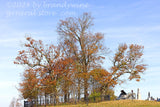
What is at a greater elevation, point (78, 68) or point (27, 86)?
point (78, 68)

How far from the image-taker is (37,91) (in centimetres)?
4666

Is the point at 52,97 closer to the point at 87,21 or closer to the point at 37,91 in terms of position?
the point at 37,91

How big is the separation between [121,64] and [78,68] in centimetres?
874

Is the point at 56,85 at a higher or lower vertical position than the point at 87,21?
lower

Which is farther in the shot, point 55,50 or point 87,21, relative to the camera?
point 87,21

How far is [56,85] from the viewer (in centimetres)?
4675

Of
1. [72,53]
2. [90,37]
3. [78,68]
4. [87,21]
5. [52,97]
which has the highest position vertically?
[87,21]

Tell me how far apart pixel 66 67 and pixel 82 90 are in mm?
5660

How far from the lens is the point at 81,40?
5056 cm

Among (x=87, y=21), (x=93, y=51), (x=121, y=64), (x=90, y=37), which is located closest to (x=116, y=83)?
(x=121, y=64)

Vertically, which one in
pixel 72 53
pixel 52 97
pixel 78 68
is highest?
pixel 72 53

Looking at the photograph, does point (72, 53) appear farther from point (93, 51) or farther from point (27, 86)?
point (27, 86)


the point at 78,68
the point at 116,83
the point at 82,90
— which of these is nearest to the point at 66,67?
the point at 78,68

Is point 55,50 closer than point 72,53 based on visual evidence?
Yes
